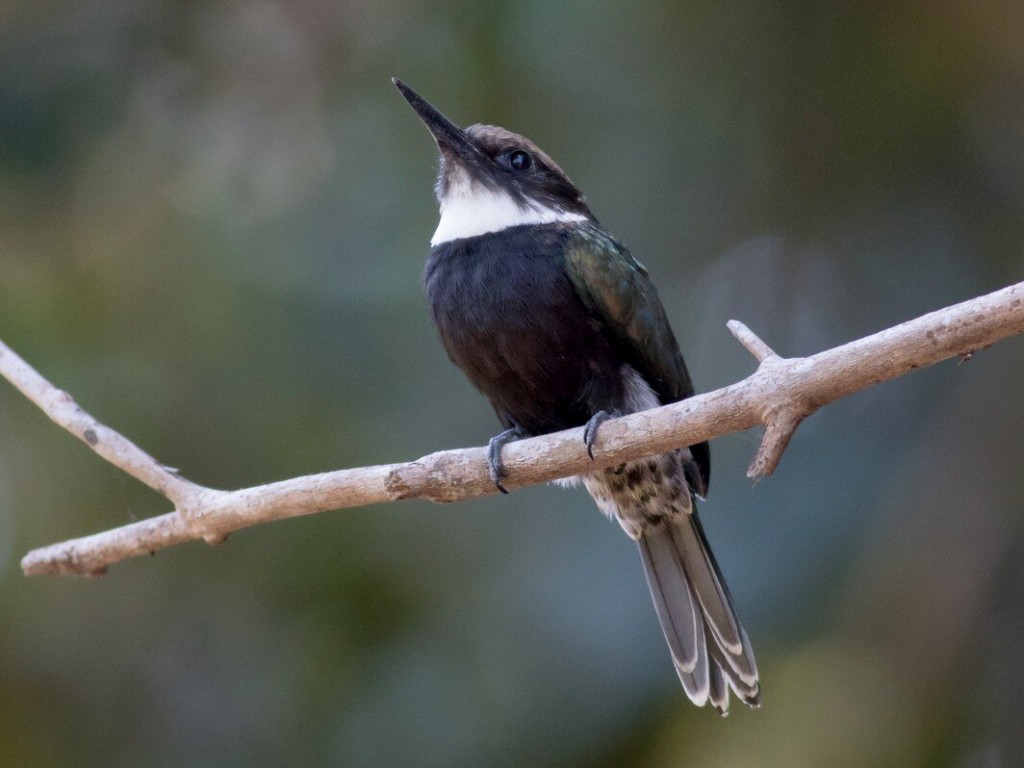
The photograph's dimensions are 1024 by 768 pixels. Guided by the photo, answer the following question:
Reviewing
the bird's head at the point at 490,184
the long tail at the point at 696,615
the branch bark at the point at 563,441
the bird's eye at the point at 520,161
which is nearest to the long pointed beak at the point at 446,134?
the bird's head at the point at 490,184

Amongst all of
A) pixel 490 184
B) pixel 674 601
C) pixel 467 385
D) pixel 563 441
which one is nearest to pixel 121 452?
pixel 563 441

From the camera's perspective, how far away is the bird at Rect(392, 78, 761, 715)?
3.29 m

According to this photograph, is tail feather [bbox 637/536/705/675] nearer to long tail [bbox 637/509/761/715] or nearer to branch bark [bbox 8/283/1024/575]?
long tail [bbox 637/509/761/715]

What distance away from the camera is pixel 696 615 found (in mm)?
3492

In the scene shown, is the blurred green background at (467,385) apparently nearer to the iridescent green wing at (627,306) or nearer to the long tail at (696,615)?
the long tail at (696,615)

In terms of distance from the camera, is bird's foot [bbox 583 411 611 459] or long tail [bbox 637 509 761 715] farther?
long tail [bbox 637 509 761 715]

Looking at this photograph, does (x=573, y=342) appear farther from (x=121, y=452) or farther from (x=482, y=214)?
(x=121, y=452)

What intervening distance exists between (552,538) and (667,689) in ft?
2.37

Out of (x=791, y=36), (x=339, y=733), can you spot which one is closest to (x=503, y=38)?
(x=791, y=36)

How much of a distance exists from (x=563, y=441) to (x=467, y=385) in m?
2.20

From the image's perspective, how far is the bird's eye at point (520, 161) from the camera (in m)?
3.70

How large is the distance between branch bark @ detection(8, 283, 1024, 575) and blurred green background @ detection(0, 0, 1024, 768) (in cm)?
151

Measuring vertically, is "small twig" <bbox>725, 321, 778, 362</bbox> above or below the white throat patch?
below

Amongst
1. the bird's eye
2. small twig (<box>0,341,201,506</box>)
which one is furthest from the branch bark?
the bird's eye
